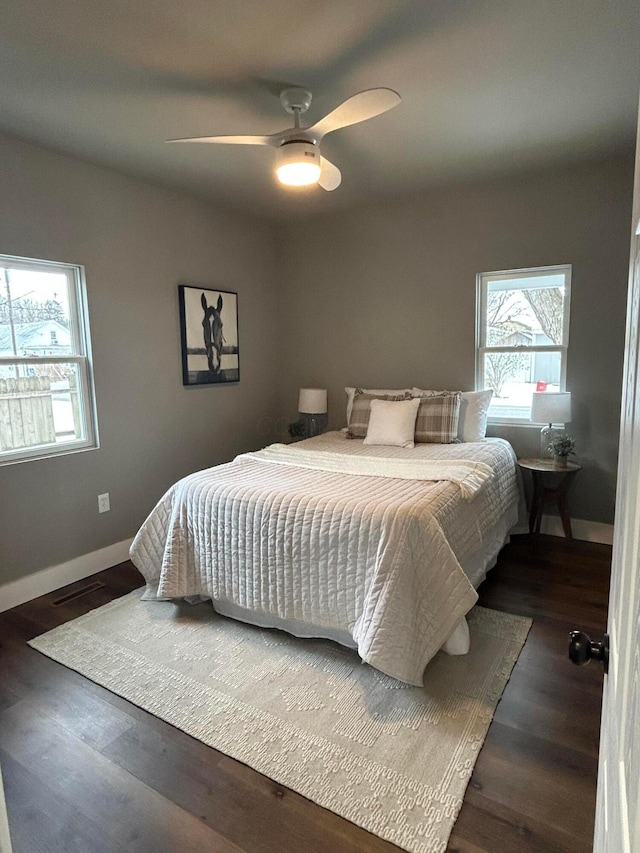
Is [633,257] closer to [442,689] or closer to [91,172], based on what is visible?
[442,689]

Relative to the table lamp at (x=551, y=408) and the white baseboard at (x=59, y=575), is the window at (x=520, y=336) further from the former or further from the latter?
the white baseboard at (x=59, y=575)

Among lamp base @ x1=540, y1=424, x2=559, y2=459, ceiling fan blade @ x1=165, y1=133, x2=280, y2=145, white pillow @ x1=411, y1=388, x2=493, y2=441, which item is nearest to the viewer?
ceiling fan blade @ x1=165, y1=133, x2=280, y2=145

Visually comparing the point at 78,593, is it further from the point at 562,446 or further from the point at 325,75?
the point at 562,446

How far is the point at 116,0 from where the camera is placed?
5.45 ft

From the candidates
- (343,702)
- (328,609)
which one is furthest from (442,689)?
(328,609)

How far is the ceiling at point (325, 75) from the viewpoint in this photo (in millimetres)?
1759

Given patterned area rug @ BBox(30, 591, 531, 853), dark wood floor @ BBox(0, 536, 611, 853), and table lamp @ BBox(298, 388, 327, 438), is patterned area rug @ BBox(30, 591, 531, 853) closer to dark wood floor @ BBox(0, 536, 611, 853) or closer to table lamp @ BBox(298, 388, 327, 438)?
dark wood floor @ BBox(0, 536, 611, 853)

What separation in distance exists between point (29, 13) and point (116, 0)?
34 cm

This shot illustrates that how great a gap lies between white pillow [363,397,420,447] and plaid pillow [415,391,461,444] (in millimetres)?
57

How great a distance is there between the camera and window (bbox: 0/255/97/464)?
2.74 m

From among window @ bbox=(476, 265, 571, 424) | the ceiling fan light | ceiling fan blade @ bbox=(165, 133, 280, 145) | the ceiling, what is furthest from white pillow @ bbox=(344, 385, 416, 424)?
ceiling fan blade @ bbox=(165, 133, 280, 145)

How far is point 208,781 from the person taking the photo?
160 cm

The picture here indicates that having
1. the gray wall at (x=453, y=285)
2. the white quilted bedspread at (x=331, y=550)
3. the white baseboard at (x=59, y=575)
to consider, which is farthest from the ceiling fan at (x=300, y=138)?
the white baseboard at (x=59, y=575)

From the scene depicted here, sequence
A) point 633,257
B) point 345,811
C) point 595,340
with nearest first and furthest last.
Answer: point 633,257, point 345,811, point 595,340
